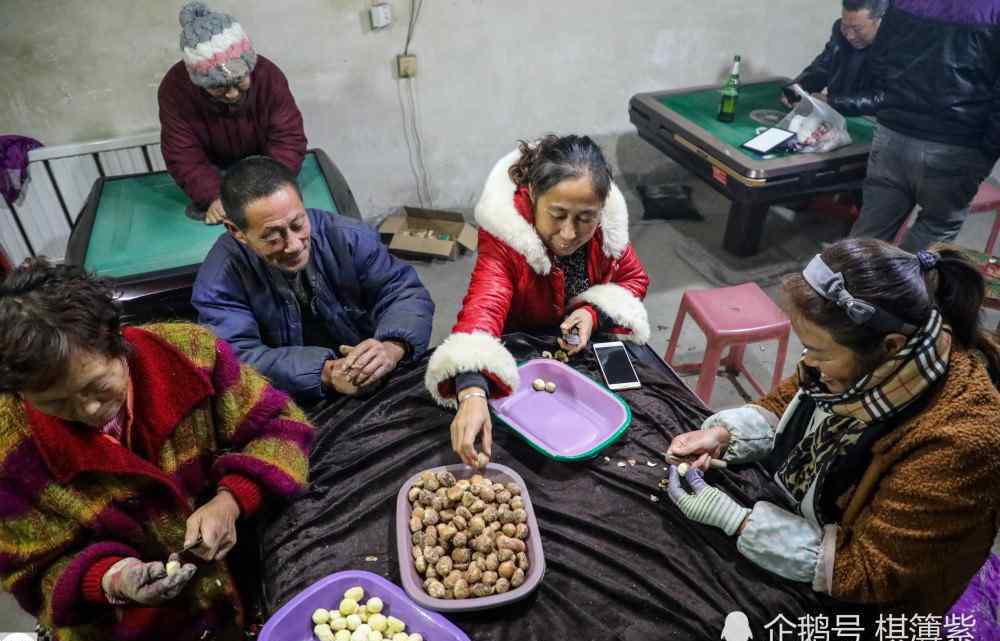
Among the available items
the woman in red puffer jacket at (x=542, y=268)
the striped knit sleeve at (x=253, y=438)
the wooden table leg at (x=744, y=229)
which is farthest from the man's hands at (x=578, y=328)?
the wooden table leg at (x=744, y=229)

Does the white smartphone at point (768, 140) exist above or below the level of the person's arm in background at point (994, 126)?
below

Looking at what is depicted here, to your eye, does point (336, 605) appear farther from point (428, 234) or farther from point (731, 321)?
point (428, 234)

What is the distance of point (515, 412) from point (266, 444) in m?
0.67

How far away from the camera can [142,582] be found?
4.25 ft

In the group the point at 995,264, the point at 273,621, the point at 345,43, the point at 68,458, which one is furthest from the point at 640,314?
the point at 345,43

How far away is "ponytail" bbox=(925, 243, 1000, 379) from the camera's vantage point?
1.33m

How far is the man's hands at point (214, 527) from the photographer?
1389mm

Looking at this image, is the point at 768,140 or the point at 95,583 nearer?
the point at 95,583

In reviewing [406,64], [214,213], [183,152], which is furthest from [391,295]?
[406,64]

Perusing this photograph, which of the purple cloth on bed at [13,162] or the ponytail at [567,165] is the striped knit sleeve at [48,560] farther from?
the purple cloth on bed at [13,162]

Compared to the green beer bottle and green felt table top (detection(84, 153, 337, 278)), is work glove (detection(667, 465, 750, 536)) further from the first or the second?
the green beer bottle

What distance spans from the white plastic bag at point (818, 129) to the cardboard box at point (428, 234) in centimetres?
200

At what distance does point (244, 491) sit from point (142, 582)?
279mm

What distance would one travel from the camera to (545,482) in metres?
1.67
